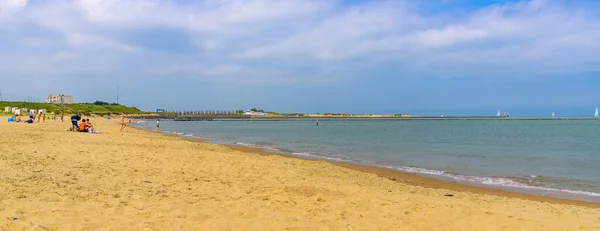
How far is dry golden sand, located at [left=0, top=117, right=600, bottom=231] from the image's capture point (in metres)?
5.96

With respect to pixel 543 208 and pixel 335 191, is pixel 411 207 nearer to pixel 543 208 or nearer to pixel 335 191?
pixel 335 191

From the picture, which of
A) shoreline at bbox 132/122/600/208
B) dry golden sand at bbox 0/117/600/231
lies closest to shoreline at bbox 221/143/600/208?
shoreline at bbox 132/122/600/208

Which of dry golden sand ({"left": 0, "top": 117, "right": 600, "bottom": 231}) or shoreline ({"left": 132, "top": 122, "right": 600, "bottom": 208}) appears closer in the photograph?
dry golden sand ({"left": 0, "top": 117, "right": 600, "bottom": 231})

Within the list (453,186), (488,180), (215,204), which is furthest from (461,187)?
→ (215,204)

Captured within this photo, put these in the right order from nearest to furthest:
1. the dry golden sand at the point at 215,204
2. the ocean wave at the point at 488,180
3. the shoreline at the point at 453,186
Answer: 1. the dry golden sand at the point at 215,204
2. the shoreline at the point at 453,186
3. the ocean wave at the point at 488,180

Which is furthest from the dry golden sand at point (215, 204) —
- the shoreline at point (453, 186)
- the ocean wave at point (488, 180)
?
the ocean wave at point (488, 180)

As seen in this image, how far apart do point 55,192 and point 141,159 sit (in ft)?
17.6

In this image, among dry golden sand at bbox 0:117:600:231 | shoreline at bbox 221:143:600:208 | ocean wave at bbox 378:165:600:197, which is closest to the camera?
dry golden sand at bbox 0:117:600:231

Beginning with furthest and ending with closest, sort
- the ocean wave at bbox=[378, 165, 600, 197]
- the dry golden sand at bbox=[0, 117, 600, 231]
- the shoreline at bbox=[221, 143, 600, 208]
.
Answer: the ocean wave at bbox=[378, 165, 600, 197] < the shoreline at bbox=[221, 143, 600, 208] < the dry golden sand at bbox=[0, 117, 600, 231]

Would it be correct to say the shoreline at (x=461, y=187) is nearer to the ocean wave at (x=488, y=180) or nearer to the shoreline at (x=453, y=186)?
the shoreline at (x=453, y=186)

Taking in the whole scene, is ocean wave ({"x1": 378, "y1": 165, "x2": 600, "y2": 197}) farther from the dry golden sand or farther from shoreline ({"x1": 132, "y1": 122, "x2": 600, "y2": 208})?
the dry golden sand

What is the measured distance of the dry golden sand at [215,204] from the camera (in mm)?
5957

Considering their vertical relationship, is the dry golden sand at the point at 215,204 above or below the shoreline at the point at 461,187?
above

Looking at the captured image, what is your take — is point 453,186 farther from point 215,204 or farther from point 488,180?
point 215,204
